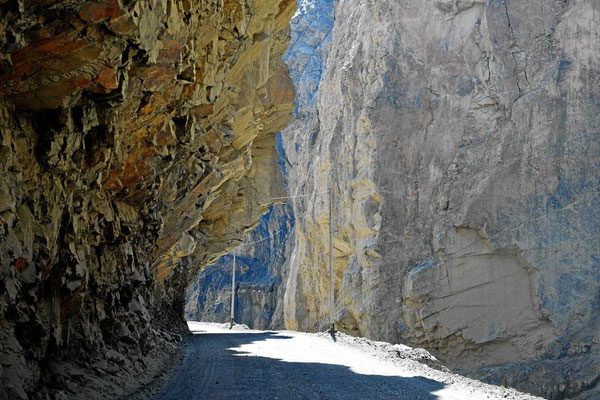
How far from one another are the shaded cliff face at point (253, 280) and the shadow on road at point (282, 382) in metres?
54.8

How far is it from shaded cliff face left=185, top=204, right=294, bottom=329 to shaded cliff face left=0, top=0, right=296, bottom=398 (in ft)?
175

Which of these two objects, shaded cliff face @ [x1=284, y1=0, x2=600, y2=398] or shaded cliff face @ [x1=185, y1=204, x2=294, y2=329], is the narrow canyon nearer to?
shaded cliff face @ [x1=284, y1=0, x2=600, y2=398]

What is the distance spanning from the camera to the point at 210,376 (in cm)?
1093

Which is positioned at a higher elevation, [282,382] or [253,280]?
[253,280]

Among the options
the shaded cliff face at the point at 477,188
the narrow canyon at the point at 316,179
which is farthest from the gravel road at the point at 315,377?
the shaded cliff face at the point at 477,188

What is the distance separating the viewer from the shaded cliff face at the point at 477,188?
90.3ft

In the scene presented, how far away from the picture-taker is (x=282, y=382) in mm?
10086

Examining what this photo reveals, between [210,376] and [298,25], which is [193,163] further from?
[298,25]

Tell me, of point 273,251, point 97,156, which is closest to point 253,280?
point 273,251

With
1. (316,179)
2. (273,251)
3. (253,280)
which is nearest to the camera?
(316,179)

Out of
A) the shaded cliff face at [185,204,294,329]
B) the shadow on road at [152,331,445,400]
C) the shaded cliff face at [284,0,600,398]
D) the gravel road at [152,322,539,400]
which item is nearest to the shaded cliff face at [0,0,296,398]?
the shadow on road at [152,331,445,400]

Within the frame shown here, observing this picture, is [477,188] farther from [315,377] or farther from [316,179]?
[315,377]

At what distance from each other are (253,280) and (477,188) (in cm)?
4495

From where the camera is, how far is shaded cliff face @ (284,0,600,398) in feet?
90.3
